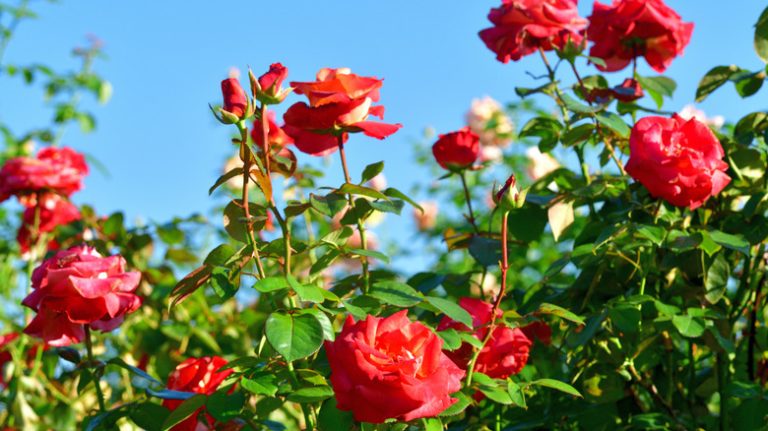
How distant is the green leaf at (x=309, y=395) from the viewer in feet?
3.26

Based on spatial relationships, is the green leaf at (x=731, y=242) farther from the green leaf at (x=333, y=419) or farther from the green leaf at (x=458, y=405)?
the green leaf at (x=333, y=419)

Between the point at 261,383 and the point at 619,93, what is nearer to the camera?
the point at 261,383

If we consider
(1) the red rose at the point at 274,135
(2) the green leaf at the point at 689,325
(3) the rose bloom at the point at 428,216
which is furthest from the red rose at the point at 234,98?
(3) the rose bloom at the point at 428,216

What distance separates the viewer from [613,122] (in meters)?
1.46

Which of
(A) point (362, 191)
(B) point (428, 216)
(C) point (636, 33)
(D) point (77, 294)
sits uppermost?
→ (C) point (636, 33)

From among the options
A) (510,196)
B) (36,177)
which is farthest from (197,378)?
(36,177)

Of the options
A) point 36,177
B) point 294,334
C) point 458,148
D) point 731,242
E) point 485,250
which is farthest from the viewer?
point 36,177

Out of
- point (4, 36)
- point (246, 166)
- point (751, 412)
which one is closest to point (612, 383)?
point (751, 412)

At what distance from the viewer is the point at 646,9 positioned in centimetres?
163

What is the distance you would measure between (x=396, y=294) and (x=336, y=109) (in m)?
0.28

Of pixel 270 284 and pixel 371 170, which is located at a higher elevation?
pixel 371 170

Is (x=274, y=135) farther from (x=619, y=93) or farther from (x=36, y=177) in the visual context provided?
(x=36, y=177)

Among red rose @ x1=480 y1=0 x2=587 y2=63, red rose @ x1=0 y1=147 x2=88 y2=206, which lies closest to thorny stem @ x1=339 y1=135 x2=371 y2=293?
→ red rose @ x1=480 y1=0 x2=587 y2=63

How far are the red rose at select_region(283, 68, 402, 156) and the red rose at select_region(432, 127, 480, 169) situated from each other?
0.38 m
